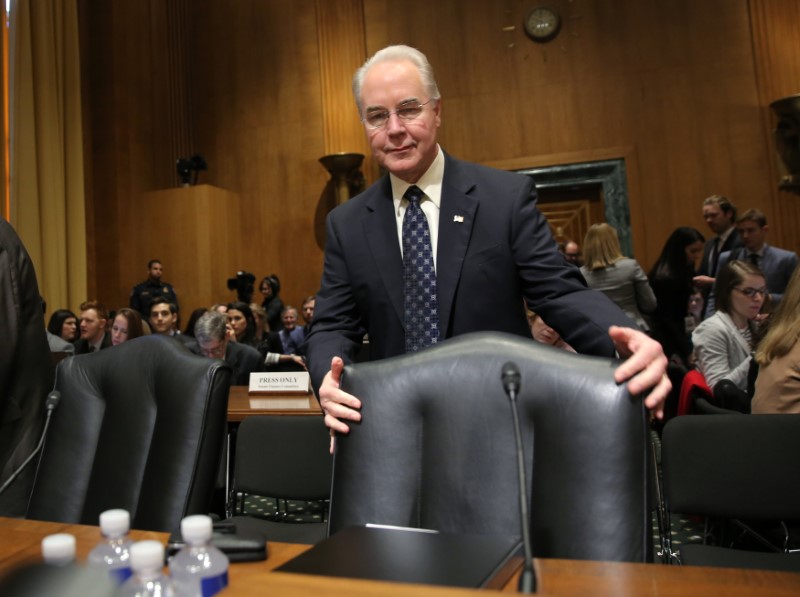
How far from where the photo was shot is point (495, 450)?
1219 millimetres

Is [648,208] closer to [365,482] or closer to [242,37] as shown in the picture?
[242,37]

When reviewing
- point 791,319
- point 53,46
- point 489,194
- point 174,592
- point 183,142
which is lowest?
point 174,592

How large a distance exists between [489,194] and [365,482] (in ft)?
2.66

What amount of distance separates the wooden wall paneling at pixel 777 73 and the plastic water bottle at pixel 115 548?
9206 mm

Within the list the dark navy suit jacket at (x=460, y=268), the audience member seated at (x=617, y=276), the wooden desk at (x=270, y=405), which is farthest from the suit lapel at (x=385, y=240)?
the audience member seated at (x=617, y=276)

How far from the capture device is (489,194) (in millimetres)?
1822

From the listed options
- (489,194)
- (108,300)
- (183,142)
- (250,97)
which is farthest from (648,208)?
(489,194)

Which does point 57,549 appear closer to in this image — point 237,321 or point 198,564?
point 198,564

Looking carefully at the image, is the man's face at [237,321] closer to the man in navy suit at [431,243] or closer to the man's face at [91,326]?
the man's face at [91,326]

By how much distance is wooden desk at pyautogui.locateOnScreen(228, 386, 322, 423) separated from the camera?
11.7 ft

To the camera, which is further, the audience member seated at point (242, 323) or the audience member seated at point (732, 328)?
the audience member seated at point (242, 323)

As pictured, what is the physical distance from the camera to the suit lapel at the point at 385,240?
180 cm

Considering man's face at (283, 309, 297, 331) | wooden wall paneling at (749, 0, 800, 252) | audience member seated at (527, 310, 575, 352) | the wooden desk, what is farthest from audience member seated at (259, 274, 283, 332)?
wooden wall paneling at (749, 0, 800, 252)

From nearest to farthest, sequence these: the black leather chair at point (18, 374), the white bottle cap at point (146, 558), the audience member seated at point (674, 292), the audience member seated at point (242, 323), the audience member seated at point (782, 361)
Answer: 1. the white bottle cap at point (146, 558)
2. the black leather chair at point (18, 374)
3. the audience member seated at point (782, 361)
4. the audience member seated at point (674, 292)
5. the audience member seated at point (242, 323)
